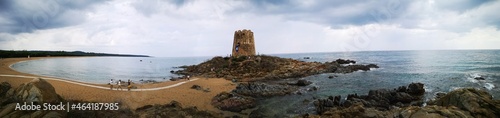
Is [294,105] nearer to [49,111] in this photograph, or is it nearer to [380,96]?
[380,96]

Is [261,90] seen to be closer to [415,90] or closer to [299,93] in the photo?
[299,93]

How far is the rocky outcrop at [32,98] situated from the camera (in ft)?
35.4

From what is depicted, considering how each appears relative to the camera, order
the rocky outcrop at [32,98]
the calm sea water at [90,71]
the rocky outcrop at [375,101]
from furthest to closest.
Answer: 1. the calm sea water at [90,71]
2. the rocky outcrop at [375,101]
3. the rocky outcrop at [32,98]

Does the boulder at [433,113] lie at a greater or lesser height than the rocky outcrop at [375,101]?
greater

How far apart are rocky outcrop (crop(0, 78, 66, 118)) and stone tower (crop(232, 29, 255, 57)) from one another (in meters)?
38.2

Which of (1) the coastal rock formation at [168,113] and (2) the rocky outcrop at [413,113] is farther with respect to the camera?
(1) the coastal rock formation at [168,113]

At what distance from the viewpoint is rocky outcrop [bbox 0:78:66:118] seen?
1078cm

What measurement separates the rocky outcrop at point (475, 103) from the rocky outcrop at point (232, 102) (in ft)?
42.9

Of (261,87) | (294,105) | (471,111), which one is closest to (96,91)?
(261,87)

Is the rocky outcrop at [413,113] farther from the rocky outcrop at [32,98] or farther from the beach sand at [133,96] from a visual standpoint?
the rocky outcrop at [32,98]

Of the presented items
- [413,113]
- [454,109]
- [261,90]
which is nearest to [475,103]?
[454,109]

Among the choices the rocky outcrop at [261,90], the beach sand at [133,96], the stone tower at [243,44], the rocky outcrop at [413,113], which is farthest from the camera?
the stone tower at [243,44]

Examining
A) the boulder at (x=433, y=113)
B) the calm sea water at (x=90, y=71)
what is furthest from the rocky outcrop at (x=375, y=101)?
the calm sea water at (x=90, y=71)

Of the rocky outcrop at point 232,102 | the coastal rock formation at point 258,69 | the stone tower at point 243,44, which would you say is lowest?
the rocky outcrop at point 232,102
